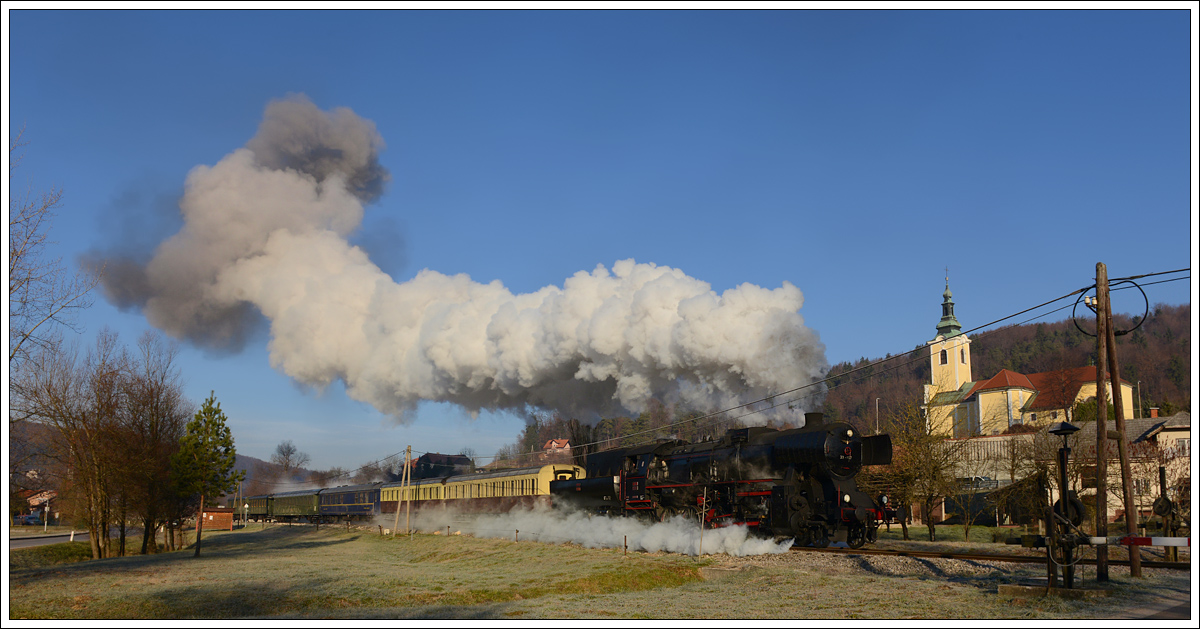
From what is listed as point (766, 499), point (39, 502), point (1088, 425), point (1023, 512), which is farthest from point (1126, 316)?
point (39, 502)

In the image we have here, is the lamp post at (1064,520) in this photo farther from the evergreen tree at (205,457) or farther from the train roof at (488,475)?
the evergreen tree at (205,457)

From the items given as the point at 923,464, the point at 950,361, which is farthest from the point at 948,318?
the point at 923,464

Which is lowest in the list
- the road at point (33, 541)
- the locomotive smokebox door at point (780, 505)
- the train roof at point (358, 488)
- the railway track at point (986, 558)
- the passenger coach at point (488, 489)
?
the road at point (33, 541)

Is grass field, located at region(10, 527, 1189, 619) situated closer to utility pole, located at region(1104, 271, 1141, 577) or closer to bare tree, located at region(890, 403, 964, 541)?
utility pole, located at region(1104, 271, 1141, 577)

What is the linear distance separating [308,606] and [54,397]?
816 inches

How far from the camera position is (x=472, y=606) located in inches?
496

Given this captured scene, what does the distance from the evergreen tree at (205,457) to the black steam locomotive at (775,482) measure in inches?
613

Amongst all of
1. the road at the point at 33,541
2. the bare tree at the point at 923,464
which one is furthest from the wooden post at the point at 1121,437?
the road at the point at 33,541

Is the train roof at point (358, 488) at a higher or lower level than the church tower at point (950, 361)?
lower

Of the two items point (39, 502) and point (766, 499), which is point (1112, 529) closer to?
point (766, 499)

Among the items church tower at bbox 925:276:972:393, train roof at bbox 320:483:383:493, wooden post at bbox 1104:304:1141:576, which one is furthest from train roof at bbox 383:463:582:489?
church tower at bbox 925:276:972:393

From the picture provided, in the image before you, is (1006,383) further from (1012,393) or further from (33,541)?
(33,541)

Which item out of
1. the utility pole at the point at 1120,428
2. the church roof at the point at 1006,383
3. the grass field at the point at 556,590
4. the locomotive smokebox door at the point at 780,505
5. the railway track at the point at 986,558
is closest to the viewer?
the grass field at the point at 556,590

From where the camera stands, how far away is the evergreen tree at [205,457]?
29078mm
